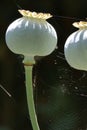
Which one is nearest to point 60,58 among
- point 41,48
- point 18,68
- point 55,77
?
point 55,77

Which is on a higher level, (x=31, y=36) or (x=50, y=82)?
(x=31, y=36)

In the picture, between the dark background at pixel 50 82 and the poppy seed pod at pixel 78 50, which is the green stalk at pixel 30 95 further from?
the dark background at pixel 50 82

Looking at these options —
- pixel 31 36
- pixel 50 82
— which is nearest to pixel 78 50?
pixel 31 36

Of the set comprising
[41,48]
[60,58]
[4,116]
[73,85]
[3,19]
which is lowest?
[4,116]

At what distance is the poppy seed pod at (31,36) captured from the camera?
1.53 feet

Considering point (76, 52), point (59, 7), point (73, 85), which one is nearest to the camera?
point (76, 52)

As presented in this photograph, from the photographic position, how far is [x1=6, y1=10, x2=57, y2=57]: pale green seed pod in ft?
1.53

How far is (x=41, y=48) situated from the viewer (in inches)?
18.5

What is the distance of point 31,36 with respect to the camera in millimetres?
464

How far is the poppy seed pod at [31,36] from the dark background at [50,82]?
37.9 inches

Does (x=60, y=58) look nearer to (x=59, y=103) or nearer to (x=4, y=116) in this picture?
(x=59, y=103)

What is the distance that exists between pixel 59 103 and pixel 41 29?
107cm

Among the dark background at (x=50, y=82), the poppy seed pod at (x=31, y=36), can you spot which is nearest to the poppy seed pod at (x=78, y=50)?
the poppy seed pod at (x=31, y=36)

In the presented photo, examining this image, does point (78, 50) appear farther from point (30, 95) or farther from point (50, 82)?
point (50, 82)
